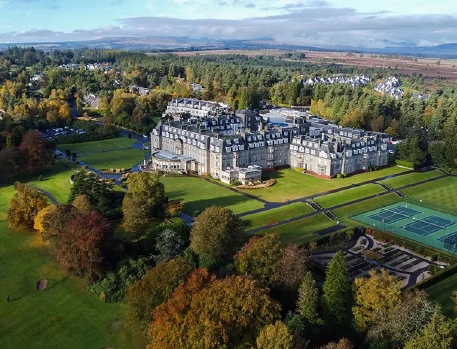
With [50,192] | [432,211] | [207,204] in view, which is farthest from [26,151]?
[432,211]

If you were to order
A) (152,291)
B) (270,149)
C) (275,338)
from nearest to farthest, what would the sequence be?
(275,338), (152,291), (270,149)

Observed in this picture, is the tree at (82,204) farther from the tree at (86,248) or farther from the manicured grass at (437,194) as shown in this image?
the manicured grass at (437,194)

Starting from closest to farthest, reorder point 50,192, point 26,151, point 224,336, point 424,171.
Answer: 1. point 224,336
2. point 50,192
3. point 26,151
4. point 424,171

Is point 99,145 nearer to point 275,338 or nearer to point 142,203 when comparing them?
point 142,203

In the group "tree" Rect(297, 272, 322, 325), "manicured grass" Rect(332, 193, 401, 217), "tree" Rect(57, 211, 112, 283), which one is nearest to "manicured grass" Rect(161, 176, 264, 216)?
"manicured grass" Rect(332, 193, 401, 217)

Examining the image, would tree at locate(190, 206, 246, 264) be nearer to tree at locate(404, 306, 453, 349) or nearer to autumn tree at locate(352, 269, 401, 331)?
autumn tree at locate(352, 269, 401, 331)

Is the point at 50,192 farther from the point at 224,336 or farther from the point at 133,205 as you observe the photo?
the point at 224,336

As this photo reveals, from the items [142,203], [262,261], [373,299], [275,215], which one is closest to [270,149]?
[275,215]
